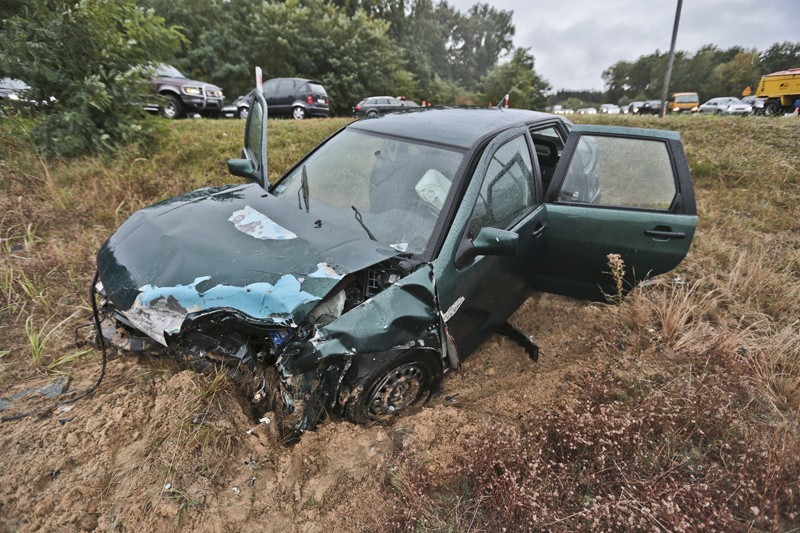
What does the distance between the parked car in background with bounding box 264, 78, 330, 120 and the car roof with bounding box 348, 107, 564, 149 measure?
10748 millimetres

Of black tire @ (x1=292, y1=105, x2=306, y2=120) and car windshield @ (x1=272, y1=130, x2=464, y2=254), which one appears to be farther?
black tire @ (x1=292, y1=105, x2=306, y2=120)

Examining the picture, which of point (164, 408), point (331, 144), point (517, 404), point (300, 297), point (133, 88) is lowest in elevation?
point (517, 404)

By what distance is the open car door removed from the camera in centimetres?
274

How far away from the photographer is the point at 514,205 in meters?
2.73

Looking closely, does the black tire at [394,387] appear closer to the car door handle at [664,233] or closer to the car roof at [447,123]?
the car roof at [447,123]

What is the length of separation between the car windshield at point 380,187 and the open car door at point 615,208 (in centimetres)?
99

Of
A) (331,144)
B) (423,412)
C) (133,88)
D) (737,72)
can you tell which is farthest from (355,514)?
(737,72)

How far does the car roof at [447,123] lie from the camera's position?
262cm

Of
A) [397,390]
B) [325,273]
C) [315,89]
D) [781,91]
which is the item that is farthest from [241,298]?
[781,91]

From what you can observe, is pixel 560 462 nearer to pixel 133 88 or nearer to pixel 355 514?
pixel 355 514

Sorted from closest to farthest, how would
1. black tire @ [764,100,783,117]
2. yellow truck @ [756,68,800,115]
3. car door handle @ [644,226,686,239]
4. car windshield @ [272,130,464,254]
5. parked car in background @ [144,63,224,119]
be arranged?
car windshield @ [272,130,464,254]
car door handle @ [644,226,686,239]
parked car in background @ [144,63,224,119]
yellow truck @ [756,68,800,115]
black tire @ [764,100,783,117]

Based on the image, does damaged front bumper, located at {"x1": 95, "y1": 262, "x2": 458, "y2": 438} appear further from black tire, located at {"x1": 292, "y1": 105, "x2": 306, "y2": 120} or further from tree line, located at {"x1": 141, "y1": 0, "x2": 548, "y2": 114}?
tree line, located at {"x1": 141, "y1": 0, "x2": 548, "y2": 114}

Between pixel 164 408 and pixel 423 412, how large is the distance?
4.34ft

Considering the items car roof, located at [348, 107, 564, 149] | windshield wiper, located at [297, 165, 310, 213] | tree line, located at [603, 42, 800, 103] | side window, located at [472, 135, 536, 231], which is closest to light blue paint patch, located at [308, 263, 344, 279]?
windshield wiper, located at [297, 165, 310, 213]
